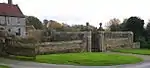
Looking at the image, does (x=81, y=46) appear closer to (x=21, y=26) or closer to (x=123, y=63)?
(x=123, y=63)

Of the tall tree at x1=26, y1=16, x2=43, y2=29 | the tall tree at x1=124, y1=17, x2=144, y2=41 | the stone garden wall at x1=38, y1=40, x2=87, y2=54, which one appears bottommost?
the stone garden wall at x1=38, y1=40, x2=87, y2=54

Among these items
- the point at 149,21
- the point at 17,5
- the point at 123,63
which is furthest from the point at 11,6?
the point at 123,63

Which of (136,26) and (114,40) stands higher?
(136,26)

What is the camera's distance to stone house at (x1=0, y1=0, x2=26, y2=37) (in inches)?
2976

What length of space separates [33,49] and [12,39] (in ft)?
13.2

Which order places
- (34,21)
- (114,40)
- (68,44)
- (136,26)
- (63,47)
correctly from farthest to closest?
(34,21) < (136,26) < (114,40) < (68,44) < (63,47)

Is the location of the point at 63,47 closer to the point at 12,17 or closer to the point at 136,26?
the point at 136,26

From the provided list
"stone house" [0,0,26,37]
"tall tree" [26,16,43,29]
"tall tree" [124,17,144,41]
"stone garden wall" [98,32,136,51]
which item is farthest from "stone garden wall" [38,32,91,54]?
"tall tree" [26,16,43,29]

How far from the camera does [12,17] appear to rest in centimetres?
7762

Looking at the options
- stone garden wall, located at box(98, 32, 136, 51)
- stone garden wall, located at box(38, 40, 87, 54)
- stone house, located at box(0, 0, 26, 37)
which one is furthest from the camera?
stone house, located at box(0, 0, 26, 37)

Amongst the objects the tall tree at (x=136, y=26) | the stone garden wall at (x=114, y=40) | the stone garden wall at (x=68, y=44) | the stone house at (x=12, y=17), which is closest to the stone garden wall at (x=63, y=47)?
the stone garden wall at (x=68, y=44)

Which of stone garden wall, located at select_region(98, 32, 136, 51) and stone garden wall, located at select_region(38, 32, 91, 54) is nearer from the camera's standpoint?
stone garden wall, located at select_region(38, 32, 91, 54)

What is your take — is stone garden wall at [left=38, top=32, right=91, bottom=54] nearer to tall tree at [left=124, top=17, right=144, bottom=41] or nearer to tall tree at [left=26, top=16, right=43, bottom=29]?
tall tree at [left=124, top=17, right=144, bottom=41]

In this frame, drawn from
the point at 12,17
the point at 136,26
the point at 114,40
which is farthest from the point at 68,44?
the point at 12,17
